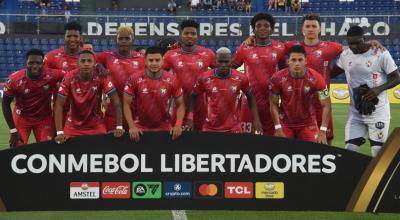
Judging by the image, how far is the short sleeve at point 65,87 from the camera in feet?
23.9

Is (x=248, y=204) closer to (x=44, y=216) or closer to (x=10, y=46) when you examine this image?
(x=44, y=216)

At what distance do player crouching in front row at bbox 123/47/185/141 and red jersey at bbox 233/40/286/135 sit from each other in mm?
1195

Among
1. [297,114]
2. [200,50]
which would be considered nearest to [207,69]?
[200,50]

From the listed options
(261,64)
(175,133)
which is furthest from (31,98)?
(261,64)

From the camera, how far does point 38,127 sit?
8.20 m

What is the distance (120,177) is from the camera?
640cm

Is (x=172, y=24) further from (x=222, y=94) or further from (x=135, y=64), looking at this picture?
(x=222, y=94)

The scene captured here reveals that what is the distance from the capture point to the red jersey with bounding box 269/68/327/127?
24.5ft

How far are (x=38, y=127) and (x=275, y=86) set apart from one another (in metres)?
2.85

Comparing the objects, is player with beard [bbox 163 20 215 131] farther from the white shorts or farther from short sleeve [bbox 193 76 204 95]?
the white shorts

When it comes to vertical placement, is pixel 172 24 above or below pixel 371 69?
above

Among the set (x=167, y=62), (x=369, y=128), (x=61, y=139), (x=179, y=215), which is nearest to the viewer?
(x=61, y=139)

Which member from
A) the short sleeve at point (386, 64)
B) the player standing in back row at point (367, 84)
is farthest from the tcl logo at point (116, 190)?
the short sleeve at point (386, 64)

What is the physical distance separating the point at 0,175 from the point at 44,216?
36.6 inches
